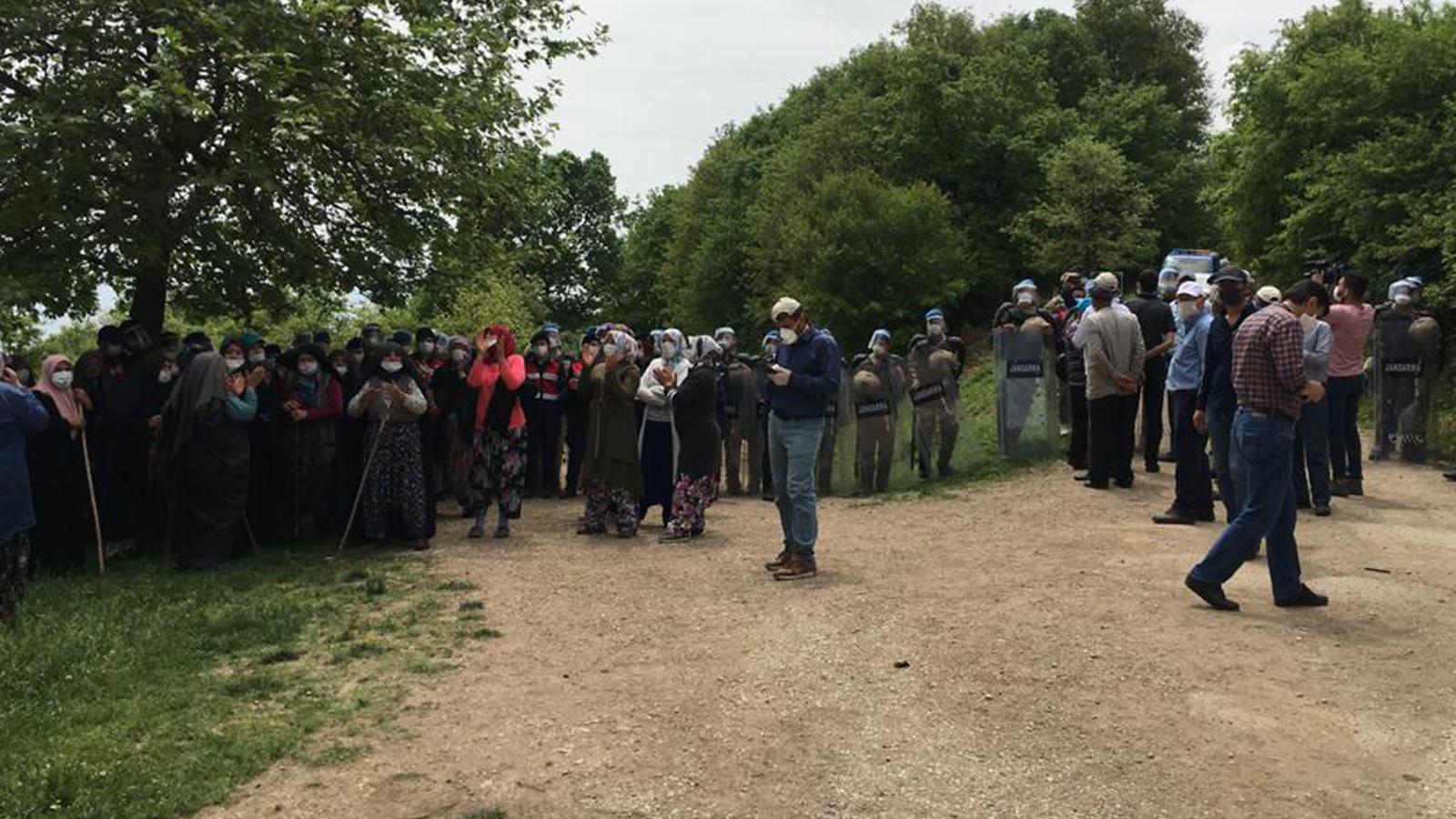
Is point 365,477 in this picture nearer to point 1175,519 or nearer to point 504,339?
point 504,339

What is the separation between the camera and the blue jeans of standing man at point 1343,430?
35.9ft

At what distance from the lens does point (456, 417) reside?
42.1ft

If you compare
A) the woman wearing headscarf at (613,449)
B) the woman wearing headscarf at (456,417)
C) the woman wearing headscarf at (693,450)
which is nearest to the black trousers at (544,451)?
the woman wearing headscarf at (456,417)

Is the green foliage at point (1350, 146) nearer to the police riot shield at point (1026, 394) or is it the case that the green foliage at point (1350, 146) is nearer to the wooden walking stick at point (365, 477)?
the police riot shield at point (1026, 394)

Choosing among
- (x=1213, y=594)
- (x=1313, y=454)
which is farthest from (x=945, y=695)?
(x=1313, y=454)

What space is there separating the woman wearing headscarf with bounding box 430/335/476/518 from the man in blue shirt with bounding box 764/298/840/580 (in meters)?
4.56

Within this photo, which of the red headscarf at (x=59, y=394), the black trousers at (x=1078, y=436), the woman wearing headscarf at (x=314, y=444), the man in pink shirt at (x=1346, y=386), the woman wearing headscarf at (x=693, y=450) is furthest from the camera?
the black trousers at (x=1078, y=436)

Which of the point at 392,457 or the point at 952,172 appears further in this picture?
the point at 952,172

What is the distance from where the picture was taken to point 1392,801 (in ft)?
14.9

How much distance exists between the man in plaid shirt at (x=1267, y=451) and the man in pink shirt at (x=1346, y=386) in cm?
440

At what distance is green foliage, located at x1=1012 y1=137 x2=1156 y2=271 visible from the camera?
38.2 metres

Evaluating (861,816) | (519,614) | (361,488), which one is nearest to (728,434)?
(361,488)

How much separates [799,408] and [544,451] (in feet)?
22.4

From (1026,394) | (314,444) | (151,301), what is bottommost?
(314,444)
